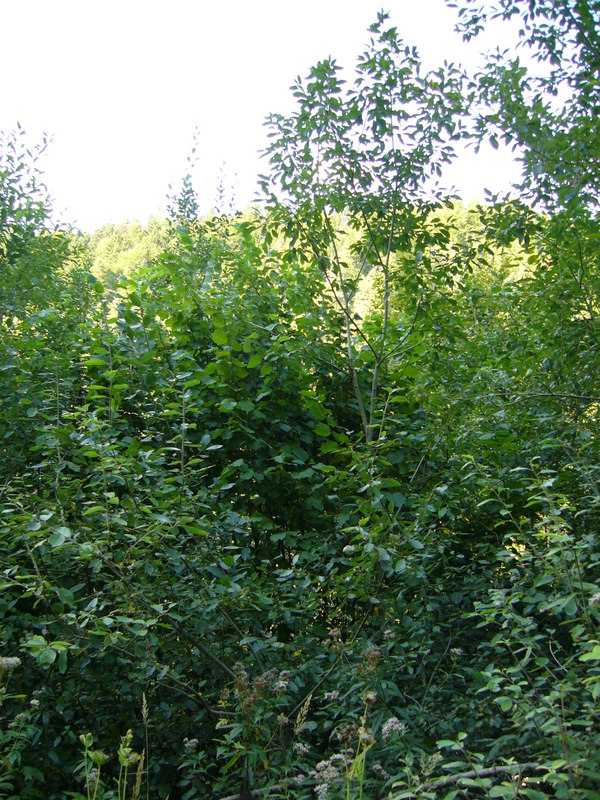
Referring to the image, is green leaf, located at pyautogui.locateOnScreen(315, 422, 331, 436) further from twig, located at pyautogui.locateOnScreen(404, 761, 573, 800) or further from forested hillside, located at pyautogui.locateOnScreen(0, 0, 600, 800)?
twig, located at pyautogui.locateOnScreen(404, 761, 573, 800)

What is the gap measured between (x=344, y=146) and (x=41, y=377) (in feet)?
7.70

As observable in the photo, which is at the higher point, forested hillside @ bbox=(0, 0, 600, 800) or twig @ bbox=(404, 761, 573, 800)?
forested hillside @ bbox=(0, 0, 600, 800)

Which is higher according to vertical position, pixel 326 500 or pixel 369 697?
pixel 326 500

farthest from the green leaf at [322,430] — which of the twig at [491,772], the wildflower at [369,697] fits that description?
the twig at [491,772]

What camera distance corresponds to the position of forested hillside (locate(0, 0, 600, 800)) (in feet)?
7.92

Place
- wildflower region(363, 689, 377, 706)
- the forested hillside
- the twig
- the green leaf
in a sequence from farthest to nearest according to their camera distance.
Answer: the green leaf < the forested hillside < wildflower region(363, 689, 377, 706) < the twig

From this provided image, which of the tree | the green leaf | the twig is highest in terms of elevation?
the tree

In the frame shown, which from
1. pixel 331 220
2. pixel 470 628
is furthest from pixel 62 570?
pixel 331 220

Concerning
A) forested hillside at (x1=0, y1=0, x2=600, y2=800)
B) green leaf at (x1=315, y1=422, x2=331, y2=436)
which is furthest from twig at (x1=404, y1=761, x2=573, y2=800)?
green leaf at (x1=315, y1=422, x2=331, y2=436)

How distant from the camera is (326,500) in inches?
152

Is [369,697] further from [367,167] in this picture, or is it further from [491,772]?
[367,167]

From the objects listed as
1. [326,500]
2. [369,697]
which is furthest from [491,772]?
[326,500]

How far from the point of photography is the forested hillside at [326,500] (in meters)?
2.41

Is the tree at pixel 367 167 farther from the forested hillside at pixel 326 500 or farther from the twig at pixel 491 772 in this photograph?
the twig at pixel 491 772
